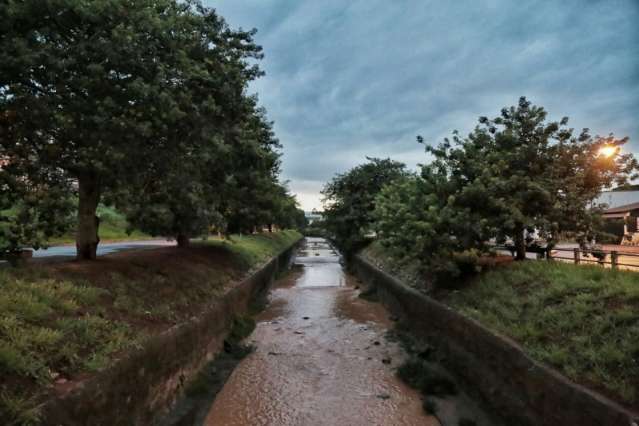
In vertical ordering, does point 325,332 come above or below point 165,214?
below

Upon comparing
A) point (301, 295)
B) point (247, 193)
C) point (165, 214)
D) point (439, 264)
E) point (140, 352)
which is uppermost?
point (247, 193)

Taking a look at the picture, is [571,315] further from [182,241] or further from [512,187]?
[182,241]

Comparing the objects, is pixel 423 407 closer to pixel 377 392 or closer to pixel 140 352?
pixel 377 392

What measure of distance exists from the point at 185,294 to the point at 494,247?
748 cm

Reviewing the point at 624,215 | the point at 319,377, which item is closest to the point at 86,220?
the point at 319,377

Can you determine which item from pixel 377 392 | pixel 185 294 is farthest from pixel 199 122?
pixel 377 392

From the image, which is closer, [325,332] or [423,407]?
[423,407]

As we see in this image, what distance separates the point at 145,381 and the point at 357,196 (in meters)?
22.7

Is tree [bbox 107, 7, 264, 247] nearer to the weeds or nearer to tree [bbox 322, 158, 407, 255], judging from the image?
the weeds

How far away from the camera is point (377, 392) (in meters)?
7.86

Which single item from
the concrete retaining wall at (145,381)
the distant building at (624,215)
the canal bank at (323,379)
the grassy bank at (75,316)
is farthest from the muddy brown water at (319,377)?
the distant building at (624,215)

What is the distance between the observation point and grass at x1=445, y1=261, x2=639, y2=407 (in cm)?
459

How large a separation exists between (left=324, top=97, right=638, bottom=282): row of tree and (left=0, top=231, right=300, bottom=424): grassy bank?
19.7 ft

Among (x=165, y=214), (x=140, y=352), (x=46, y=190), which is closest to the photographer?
(x=140, y=352)
